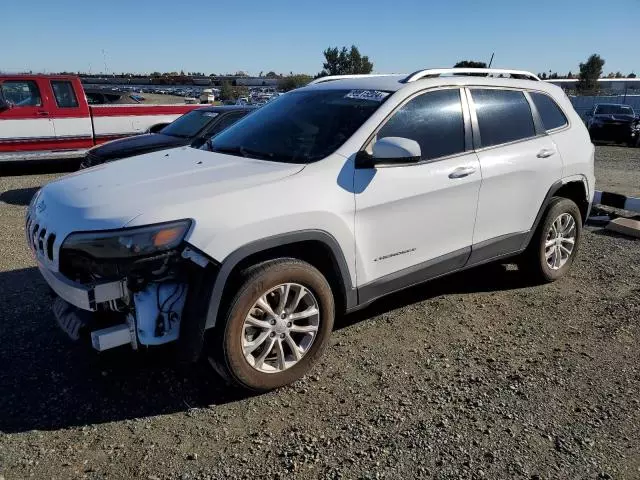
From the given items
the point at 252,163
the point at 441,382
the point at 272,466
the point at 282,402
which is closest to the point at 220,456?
the point at 272,466

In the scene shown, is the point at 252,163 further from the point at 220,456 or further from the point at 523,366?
the point at 523,366

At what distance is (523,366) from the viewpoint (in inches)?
142

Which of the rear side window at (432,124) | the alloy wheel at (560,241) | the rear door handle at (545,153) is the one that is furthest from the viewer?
the alloy wheel at (560,241)

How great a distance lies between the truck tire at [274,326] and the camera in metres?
2.97

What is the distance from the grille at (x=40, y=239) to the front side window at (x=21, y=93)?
852 cm

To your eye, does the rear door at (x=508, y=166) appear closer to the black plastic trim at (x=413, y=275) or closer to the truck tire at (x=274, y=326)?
the black plastic trim at (x=413, y=275)

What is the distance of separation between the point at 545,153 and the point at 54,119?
31.5 ft

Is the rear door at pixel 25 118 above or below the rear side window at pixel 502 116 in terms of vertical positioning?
below

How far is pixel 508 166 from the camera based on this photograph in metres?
4.27

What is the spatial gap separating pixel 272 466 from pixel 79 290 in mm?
1316

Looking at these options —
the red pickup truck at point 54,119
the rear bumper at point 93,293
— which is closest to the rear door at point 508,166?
the rear bumper at point 93,293

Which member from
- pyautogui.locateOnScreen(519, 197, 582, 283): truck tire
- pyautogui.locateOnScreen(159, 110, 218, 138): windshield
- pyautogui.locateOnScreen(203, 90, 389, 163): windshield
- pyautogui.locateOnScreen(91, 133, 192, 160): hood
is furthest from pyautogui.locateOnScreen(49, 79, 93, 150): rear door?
pyautogui.locateOnScreen(519, 197, 582, 283): truck tire

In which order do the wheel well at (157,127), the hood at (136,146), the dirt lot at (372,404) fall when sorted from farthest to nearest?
the wheel well at (157,127)
the hood at (136,146)
the dirt lot at (372,404)

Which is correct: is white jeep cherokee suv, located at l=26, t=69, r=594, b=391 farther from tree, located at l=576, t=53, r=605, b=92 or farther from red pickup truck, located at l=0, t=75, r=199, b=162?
tree, located at l=576, t=53, r=605, b=92
